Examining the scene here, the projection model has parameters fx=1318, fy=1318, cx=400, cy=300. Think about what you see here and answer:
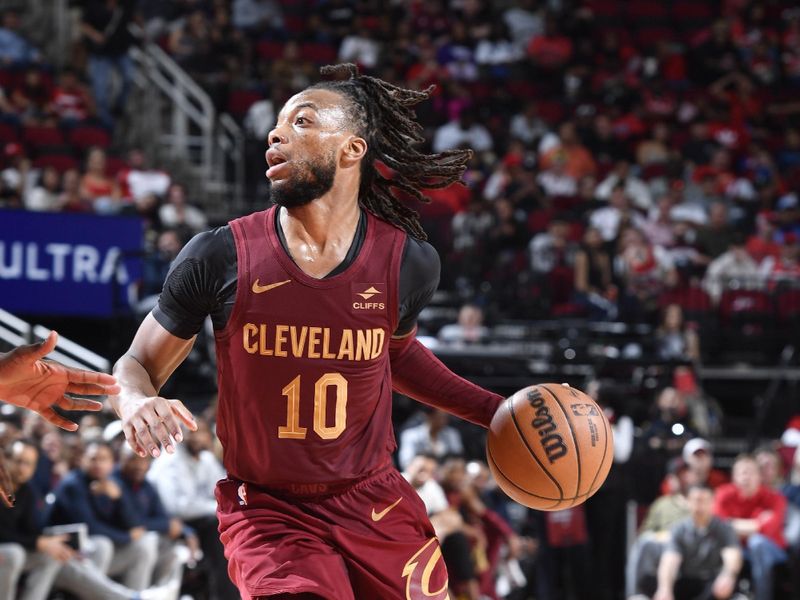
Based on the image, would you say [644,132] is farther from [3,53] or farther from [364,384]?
[364,384]

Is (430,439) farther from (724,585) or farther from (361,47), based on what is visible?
(361,47)

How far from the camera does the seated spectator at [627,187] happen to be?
14.2m

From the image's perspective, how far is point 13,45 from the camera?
1323 centimetres

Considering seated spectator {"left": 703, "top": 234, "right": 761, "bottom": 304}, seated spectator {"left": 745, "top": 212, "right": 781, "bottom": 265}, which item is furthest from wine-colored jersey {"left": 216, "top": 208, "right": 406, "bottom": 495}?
seated spectator {"left": 745, "top": 212, "right": 781, "bottom": 265}

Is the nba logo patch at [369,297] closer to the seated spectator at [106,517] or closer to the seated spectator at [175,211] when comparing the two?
the seated spectator at [106,517]

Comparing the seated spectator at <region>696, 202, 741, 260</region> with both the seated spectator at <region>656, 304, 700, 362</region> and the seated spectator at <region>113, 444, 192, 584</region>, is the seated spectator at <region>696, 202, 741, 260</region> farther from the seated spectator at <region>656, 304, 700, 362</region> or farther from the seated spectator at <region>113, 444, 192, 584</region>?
the seated spectator at <region>113, 444, 192, 584</region>

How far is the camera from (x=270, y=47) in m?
15.3

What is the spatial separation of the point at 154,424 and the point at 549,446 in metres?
1.27

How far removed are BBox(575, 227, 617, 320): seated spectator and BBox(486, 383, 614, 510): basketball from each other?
8024 millimetres

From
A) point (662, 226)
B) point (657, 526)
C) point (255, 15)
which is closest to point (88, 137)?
point (255, 15)

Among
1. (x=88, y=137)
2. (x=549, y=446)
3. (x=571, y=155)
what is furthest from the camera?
(x=571, y=155)

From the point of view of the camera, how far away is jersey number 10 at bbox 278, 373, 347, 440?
3.67 metres

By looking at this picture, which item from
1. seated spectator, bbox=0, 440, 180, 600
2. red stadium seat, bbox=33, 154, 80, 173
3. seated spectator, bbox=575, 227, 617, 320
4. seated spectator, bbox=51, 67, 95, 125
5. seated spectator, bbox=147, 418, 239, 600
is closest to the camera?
seated spectator, bbox=0, 440, 180, 600

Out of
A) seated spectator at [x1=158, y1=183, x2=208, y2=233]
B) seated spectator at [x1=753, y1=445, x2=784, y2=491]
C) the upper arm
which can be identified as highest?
seated spectator at [x1=158, y1=183, x2=208, y2=233]
